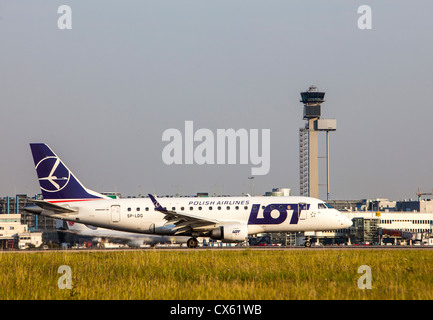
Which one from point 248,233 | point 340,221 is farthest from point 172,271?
point 340,221

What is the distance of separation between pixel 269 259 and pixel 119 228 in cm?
1901

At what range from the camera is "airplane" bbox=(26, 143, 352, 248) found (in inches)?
1777

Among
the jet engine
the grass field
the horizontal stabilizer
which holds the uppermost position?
the horizontal stabilizer

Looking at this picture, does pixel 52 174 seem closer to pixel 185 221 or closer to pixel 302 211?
pixel 185 221

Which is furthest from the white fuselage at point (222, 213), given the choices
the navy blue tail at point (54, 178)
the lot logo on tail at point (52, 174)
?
the lot logo on tail at point (52, 174)

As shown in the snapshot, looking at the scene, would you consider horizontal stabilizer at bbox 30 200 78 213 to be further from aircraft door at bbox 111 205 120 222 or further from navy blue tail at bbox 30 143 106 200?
aircraft door at bbox 111 205 120 222

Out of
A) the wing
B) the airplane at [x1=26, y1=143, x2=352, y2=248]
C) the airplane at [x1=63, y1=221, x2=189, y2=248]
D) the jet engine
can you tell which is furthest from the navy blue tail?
the airplane at [x1=63, y1=221, x2=189, y2=248]

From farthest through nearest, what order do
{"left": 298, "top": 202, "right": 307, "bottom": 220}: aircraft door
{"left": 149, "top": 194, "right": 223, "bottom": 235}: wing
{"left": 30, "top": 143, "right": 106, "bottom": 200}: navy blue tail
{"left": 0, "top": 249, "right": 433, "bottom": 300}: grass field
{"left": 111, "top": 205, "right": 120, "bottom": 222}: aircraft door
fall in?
{"left": 30, "top": 143, "right": 106, "bottom": 200}: navy blue tail, {"left": 111, "top": 205, "right": 120, "bottom": 222}: aircraft door, {"left": 298, "top": 202, "right": 307, "bottom": 220}: aircraft door, {"left": 149, "top": 194, "right": 223, "bottom": 235}: wing, {"left": 0, "top": 249, "right": 433, "bottom": 300}: grass field

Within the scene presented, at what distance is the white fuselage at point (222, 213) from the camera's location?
45250mm

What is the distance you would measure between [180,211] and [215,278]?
23425 mm

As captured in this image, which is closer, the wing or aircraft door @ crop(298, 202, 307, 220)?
the wing

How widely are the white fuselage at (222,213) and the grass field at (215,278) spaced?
1350cm

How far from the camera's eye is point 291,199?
152 ft
